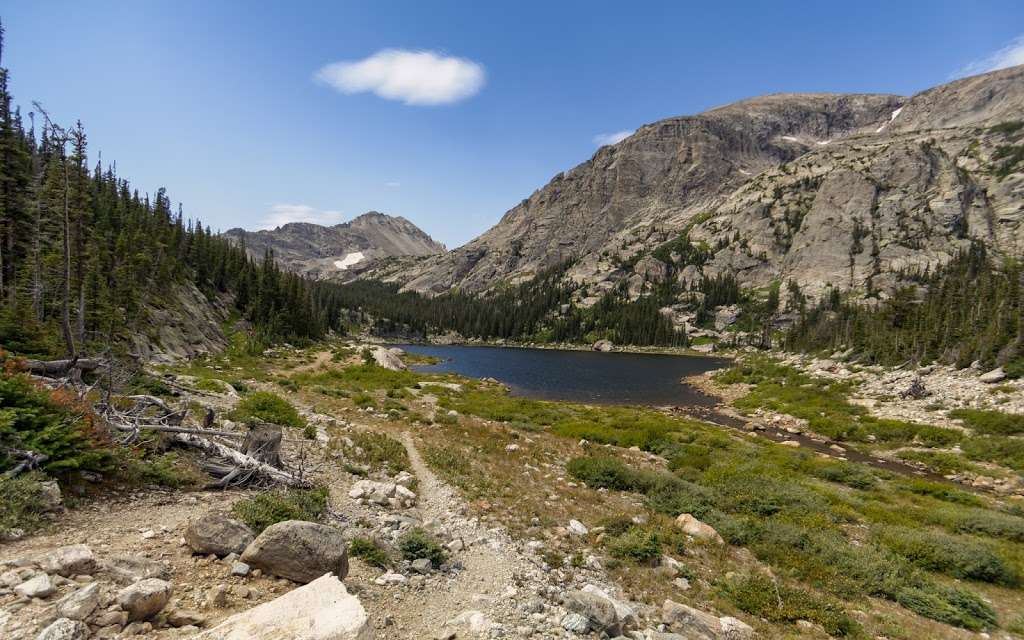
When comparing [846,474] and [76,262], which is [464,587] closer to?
[846,474]

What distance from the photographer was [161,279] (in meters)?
53.0

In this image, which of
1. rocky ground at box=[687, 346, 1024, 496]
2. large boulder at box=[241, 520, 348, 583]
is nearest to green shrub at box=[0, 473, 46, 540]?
large boulder at box=[241, 520, 348, 583]

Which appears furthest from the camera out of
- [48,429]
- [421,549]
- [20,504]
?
[421,549]

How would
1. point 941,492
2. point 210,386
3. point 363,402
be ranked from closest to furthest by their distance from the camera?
point 941,492
point 210,386
point 363,402

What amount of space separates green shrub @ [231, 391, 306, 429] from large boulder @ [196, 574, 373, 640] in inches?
576

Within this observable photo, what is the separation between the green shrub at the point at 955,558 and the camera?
13.5 m

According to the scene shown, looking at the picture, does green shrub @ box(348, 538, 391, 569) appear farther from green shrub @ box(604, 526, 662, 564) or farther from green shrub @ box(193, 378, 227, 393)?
green shrub @ box(193, 378, 227, 393)

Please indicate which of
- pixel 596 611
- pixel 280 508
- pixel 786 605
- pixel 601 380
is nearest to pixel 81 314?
pixel 280 508

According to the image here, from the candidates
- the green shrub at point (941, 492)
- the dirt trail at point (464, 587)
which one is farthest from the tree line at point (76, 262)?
the green shrub at point (941, 492)

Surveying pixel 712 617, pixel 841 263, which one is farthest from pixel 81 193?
pixel 841 263

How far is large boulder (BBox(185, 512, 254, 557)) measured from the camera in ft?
24.5

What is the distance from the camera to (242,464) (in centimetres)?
1159

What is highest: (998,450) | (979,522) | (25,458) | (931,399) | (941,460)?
(25,458)

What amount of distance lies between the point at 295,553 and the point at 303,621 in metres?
2.55
